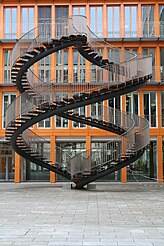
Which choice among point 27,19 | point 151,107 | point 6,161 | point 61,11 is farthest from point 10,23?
point 151,107

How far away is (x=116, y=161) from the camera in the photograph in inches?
835

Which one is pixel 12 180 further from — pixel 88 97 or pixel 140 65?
pixel 140 65

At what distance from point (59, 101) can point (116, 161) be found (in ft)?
14.4

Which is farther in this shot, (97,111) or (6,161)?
(6,161)

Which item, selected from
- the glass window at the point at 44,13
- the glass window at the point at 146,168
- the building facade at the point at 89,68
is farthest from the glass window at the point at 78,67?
the glass window at the point at 146,168

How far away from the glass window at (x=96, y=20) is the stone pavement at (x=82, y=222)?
649 inches

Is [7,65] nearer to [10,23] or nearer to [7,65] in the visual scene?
[7,65]

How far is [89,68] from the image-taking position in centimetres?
2889

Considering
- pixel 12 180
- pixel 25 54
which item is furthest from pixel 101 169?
pixel 12 180

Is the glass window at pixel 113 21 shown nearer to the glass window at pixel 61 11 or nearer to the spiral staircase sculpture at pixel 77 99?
the glass window at pixel 61 11

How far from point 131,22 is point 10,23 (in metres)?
8.86

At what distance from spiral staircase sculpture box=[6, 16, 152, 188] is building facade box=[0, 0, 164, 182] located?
18.4 feet

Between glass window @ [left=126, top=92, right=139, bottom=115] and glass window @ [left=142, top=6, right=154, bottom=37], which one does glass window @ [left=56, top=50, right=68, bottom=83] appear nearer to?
glass window @ [left=126, top=92, right=139, bottom=115]

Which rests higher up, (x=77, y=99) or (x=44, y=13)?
(x=44, y=13)
